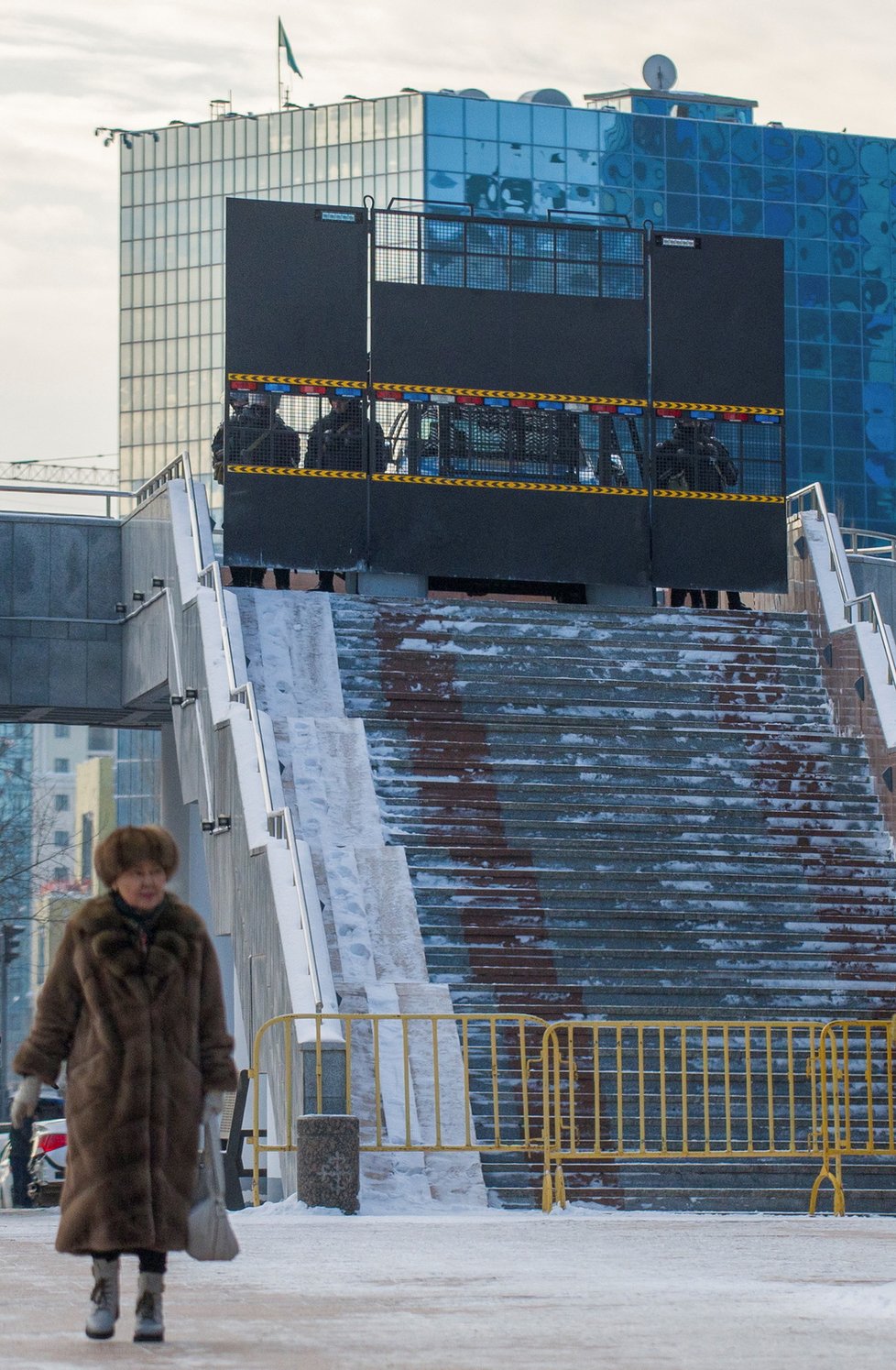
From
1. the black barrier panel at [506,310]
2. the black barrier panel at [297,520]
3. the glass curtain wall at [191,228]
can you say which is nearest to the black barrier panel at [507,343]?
the black barrier panel at [506,310]

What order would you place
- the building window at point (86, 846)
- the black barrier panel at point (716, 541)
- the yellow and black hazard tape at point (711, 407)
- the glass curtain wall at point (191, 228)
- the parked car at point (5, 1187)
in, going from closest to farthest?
the parked car at point (5, 1187) < the black barrier panel at point (716, 541) < the yellow and black hazard tape at point (711, 407) < the glass curtain wall at point (191, 228) < the building window at point (86, 846)

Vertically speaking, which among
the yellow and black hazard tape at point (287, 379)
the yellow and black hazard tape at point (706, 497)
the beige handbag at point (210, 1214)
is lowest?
the beige handbag at point (210, 1214)

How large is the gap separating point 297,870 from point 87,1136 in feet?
33.5

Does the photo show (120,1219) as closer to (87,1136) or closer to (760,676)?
(87,1136)

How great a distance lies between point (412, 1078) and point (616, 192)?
310 ft

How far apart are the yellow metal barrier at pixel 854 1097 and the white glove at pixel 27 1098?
25.2ft

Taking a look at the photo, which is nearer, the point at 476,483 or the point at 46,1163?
the point at 46,1163

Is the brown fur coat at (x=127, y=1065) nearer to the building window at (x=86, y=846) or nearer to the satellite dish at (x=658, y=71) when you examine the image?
the satellite dish at (x=658, y=71)

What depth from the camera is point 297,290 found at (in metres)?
28.3

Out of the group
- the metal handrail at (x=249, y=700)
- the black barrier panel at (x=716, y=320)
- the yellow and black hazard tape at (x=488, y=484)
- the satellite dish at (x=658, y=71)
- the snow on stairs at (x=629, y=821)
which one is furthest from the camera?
the satellite dish at (x=658, y=71)

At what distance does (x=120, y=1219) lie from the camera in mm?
8172

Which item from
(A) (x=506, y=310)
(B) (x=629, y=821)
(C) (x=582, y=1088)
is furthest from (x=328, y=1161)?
(A) (x=506, y=310)

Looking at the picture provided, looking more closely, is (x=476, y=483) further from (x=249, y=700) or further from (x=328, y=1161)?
(x=328, y=1161)

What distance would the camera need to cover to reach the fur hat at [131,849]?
27.8 ft
